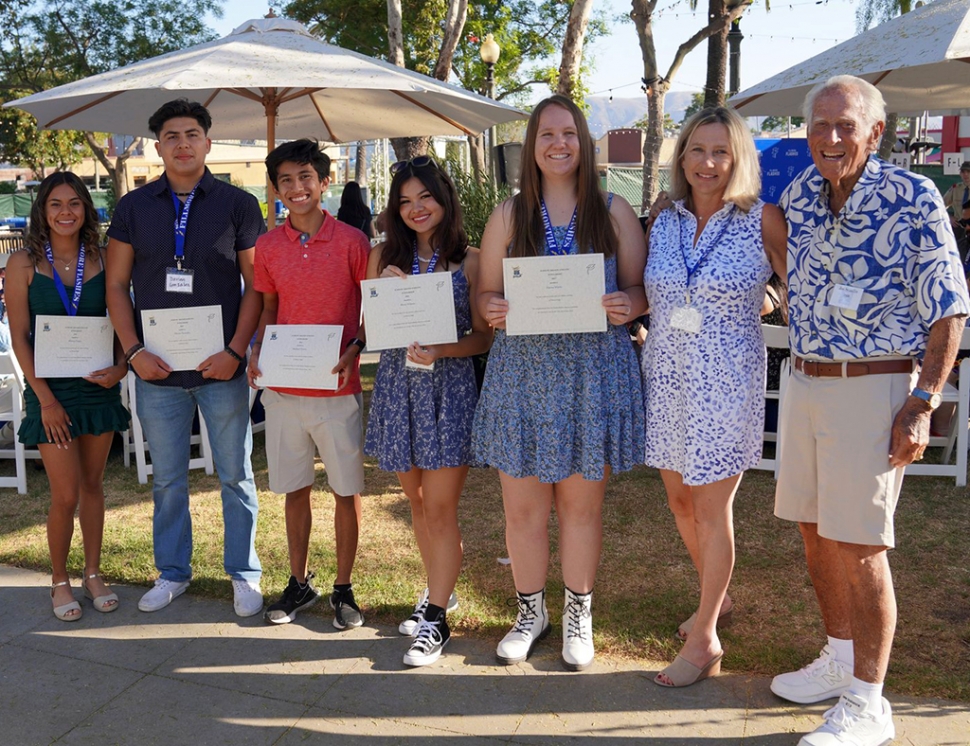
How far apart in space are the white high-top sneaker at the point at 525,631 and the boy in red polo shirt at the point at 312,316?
28.6 inches

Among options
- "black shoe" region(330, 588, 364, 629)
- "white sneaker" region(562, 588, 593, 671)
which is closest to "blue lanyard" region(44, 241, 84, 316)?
"black shoe" region(330, 588, 364, 629)

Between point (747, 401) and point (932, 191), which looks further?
point (747, 401)

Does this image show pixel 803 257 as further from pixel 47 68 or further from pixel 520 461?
pixel 47 68

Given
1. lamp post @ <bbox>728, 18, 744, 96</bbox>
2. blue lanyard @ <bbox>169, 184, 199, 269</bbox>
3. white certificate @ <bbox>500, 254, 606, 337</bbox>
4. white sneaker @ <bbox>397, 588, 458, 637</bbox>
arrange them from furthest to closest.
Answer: lamp post @ <bbox>728, 18, 744, 96</bbox> < blue lanyard @ <bbox>169, 184, 199, 269</bbox> < white sneaker @ <bbox>397, 588, 458, 637</bbox> < white certificate @ <bbox>500, 254, 606, 337</bbox>

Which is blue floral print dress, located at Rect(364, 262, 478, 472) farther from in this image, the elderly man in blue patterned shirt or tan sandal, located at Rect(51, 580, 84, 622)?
tan sandal, located at Rect(51, 580, 84, 622)

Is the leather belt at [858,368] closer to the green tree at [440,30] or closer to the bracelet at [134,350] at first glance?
the bracelet at [134,350]

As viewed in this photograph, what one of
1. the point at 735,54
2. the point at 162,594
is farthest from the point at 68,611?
the point at 735,54

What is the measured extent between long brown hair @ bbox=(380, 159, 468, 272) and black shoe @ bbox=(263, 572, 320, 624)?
1.56m

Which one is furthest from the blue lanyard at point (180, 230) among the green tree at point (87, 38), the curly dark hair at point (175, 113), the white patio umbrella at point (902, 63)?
the green tree at point (87, 38)

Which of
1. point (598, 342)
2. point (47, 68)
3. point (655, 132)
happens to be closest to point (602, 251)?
point (598, 342)

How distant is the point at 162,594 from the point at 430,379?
1.77 meters

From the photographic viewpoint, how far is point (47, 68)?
25844 millimetres

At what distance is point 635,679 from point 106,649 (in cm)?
224

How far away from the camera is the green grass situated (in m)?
3.73
